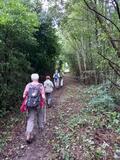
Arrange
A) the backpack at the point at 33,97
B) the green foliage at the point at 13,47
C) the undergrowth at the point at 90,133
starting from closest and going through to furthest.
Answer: the undergrowth at the point at 90,133, the backpack at the point at 33,97, the green foliage at the point at 13,47

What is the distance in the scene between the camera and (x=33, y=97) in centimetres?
680

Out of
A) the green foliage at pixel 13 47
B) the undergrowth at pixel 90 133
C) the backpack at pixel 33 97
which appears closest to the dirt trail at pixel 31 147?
the undergrowth at pixel 90 133

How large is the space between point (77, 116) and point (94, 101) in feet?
6.78

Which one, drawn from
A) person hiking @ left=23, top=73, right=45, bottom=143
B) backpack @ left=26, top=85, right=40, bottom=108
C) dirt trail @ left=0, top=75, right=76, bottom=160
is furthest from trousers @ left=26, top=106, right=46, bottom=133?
dirt trail @ left=0, top=75, right=76, bottom=160

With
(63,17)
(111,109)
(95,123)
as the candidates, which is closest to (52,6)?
(63,17)

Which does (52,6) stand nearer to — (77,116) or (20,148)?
(77,116)

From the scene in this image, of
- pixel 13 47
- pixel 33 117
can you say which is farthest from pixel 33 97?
pixel 13 47

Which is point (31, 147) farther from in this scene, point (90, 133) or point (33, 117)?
point (90, 133)

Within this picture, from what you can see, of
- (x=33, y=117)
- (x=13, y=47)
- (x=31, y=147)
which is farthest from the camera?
(x=13, y=47)

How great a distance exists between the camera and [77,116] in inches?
344

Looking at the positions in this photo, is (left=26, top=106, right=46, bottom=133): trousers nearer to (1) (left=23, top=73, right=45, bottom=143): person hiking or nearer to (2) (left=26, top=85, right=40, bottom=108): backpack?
(1) (left=23, top=73, right=45, bottom=143): person hiking

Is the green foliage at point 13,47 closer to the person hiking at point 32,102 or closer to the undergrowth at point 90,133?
the undergrowth at point 90,133

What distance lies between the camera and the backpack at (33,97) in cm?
672

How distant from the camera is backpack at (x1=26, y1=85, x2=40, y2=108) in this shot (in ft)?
22.1
